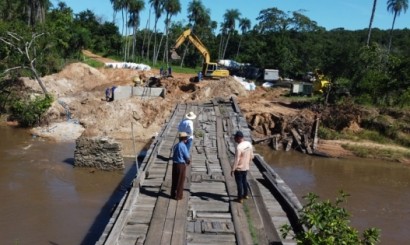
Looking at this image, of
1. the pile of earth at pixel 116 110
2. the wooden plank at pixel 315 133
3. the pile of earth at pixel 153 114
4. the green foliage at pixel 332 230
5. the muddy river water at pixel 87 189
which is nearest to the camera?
the green foliage at pixel 332 230

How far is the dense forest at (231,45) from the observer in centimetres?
2781

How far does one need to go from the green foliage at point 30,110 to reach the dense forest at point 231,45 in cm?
221

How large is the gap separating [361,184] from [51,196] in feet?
39.4

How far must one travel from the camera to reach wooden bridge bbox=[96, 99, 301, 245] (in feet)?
23.8

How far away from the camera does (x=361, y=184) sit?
58.7 feet

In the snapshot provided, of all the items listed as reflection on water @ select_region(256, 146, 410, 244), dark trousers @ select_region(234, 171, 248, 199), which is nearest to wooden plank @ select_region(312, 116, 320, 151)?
reflection on water @ select_region(256, 146, 410, 244)

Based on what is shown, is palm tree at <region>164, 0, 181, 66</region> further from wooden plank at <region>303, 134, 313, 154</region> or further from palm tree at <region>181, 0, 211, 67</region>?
wooden plank at <region>303, 134, 313, 154</region>

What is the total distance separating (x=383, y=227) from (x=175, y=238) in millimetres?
8513

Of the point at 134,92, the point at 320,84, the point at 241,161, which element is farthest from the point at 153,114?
the point at 241,161

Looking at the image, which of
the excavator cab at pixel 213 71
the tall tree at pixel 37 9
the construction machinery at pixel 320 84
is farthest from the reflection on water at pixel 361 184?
the tall tree at pixel 37 9

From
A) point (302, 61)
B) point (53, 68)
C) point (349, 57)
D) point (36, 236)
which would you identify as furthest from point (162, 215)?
point (302, 61)

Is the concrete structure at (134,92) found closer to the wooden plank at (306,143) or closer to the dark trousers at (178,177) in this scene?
the wooden plank at (306,143)

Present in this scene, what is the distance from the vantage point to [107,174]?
16.1 m

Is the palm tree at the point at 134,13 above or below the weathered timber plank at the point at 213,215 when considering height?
above
